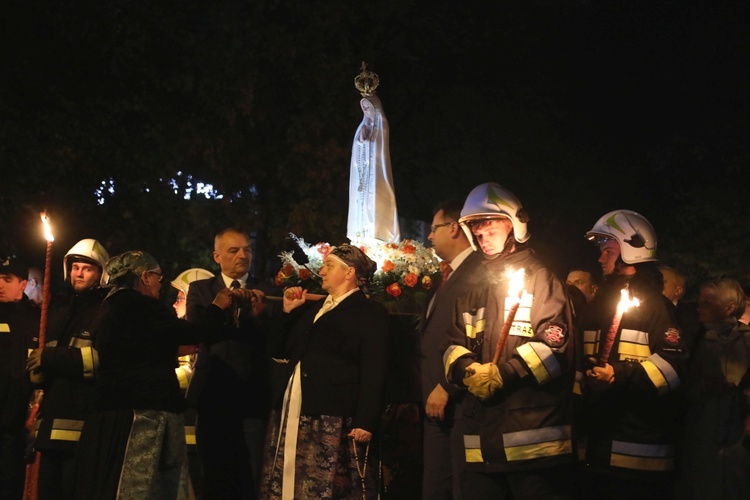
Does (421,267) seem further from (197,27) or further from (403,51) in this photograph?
(403,51)

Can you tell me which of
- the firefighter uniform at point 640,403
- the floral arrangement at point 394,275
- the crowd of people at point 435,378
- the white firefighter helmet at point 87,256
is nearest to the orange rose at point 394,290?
the floral arrangement at point 394,275

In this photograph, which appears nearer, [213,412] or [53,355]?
[53,355]

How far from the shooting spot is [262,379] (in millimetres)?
7512

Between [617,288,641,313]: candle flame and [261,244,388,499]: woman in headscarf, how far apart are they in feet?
5.71

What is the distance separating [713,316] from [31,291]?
7.47 metres

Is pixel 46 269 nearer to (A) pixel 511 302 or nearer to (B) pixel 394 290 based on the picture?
(B) pixel 394 290

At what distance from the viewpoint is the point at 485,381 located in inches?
199

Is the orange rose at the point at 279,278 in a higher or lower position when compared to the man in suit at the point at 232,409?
higher

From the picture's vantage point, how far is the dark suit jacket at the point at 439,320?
6.41 meters

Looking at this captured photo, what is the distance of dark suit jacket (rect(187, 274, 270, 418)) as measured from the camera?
7328 mm

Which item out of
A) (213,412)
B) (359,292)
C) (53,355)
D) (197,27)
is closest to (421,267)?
(359,292)

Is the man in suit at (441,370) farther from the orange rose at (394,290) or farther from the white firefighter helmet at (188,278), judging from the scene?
the white firefighter helmet at (188,278)

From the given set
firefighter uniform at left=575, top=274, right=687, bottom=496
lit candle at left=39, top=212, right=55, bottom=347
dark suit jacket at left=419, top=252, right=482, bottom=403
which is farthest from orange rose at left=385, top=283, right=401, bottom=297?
lit candle at left=39, top=212, right=55, bottom=347

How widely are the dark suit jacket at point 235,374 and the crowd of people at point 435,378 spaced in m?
0.02
